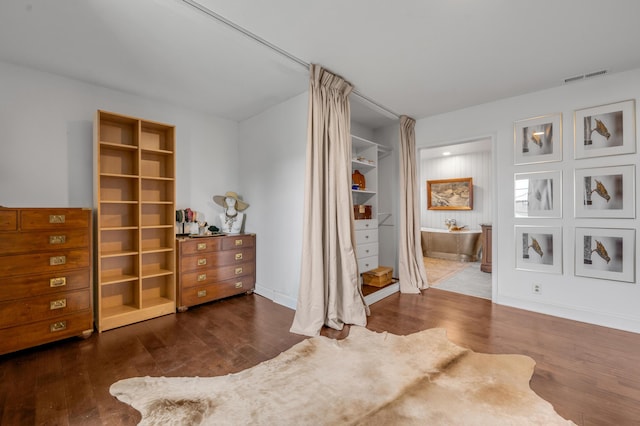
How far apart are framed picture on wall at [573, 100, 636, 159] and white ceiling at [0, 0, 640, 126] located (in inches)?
15.0

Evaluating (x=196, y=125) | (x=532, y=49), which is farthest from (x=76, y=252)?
(x=532, y=49)

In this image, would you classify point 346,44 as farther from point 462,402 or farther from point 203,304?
point 203,304

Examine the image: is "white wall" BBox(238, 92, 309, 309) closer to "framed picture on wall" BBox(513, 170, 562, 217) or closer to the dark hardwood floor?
the dark hardwood floor

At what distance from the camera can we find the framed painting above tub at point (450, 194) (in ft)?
22.0

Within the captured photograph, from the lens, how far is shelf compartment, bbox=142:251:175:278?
10.1ft

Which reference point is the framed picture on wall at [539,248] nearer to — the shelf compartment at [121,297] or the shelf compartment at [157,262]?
the shelf compartment at [157,262]

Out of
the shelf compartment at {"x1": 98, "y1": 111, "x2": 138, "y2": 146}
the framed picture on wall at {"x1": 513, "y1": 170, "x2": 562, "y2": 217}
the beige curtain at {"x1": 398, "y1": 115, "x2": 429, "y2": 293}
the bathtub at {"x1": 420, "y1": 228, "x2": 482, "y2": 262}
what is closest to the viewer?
the shelf compartment at {"x1": 98, "y1": 111, "x2": 138, "y2": 146}

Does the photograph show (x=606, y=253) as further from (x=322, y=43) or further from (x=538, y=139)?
(x=322, y=43)

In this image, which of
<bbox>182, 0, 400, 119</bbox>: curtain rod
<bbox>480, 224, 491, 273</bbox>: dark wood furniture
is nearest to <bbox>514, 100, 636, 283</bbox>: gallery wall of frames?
<bbox>480, 224, 491, 273</bbox>: dark wood furniture

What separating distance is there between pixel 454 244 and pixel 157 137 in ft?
19.5

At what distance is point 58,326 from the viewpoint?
90.4 inches

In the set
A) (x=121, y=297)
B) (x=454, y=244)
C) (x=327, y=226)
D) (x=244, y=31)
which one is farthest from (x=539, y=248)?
(x=121, y=297)

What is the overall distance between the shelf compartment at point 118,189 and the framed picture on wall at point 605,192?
186 inches

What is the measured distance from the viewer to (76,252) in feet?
7.85
